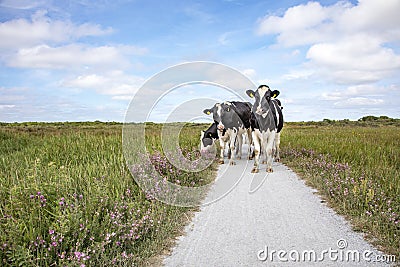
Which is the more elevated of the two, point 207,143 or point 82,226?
point 207,143

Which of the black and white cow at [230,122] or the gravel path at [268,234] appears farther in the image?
the black and white cow at [230,122]

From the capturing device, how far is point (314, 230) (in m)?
5.29

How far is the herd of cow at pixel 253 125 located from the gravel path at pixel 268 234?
2633 mm

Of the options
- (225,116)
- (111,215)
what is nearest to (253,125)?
(225,116)

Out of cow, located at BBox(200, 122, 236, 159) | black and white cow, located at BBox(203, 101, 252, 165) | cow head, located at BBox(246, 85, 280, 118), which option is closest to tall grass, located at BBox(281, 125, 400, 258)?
black and white cow, located at BBox(203, 101, 252, 165)

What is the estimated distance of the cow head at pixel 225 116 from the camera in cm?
1151

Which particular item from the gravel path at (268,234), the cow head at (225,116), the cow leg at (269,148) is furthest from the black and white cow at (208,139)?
the gravel path at (268,234)

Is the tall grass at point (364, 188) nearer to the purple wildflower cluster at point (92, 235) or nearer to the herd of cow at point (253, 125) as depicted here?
the herd of cow at point (253, 125)

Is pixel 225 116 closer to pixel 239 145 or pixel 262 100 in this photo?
pixel 239 145

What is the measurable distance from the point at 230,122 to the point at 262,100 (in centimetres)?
222

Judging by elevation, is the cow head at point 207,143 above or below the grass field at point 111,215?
above

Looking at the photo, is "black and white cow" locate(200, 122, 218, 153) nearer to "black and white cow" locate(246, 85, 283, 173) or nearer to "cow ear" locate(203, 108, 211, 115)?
"cow ear" locate(203, 108, 211, 115)

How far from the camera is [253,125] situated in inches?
396

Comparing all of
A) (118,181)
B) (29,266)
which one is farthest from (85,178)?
(29,266)
